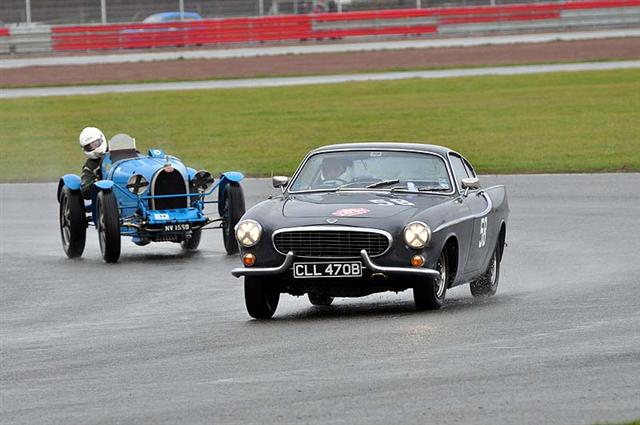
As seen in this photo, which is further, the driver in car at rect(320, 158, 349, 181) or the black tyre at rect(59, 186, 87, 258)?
the black tyre at rect(59, 186, 87, 258)

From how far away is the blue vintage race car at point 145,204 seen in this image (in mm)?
15766

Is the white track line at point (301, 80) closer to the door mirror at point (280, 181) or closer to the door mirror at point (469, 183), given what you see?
the door mirror at point (280, 181)

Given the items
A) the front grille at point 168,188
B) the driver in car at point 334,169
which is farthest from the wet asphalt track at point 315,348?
the driver in car at point 334,169

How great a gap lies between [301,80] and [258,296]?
100 ft

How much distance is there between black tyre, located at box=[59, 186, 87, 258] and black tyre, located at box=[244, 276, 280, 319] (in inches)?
214

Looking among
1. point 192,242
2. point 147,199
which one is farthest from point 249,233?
point 192,242

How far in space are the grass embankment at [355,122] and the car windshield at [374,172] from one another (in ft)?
37.8

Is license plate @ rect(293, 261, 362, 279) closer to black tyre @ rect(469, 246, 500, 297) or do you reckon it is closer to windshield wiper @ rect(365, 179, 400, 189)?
windshield wiper @ rect(365, 179, 400, 189)

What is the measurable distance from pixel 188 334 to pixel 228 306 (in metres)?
1.57

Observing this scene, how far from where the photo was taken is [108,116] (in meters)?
34.0

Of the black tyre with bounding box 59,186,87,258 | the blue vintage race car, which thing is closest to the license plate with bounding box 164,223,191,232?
the blue vintage race car

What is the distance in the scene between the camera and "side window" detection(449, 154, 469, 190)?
1218 cm

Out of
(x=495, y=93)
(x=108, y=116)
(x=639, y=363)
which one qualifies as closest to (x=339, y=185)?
(x=639, y=363)

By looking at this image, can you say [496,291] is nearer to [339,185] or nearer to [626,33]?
[339,185]
